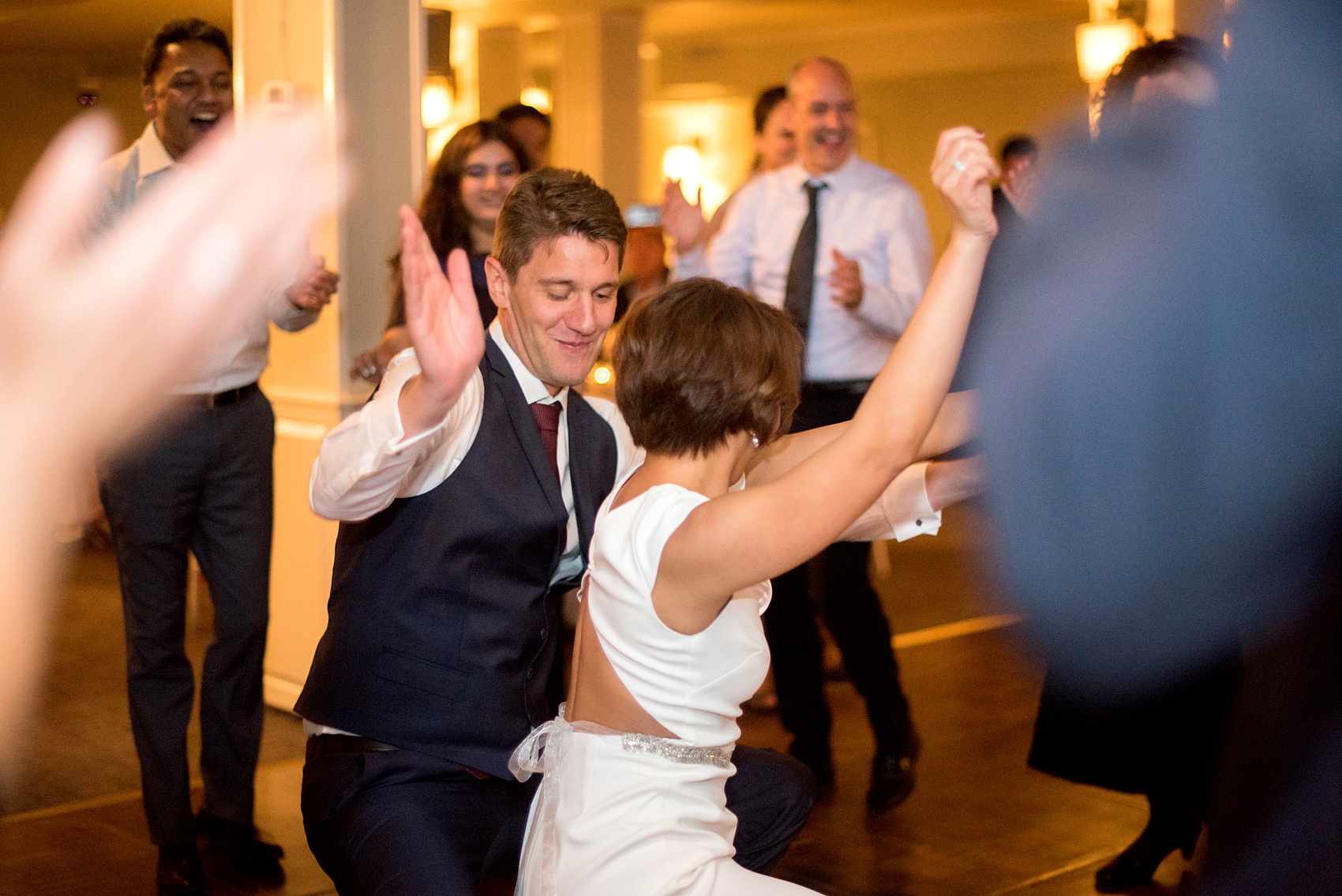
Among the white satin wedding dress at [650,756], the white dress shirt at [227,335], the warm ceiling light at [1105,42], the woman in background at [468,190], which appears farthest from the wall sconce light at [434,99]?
the warm ceiling light at [1105,42]

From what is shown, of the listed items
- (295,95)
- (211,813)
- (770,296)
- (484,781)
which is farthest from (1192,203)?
(295,95)

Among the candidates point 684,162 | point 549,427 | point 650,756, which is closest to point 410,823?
point 650,756

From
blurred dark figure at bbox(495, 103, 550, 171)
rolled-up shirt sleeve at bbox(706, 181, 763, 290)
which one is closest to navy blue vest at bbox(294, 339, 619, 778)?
rolled-up shirt sleeve at bbox(706, 181, 763, 290)

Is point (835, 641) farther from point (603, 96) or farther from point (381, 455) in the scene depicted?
point (603, 96)

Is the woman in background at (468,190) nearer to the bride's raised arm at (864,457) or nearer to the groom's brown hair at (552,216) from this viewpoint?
the groom's brown hair at (552,216)

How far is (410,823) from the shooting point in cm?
187

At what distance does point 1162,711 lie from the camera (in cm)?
279

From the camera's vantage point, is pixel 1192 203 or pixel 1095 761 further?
pixel 1095 761

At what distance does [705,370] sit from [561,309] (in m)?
0.49

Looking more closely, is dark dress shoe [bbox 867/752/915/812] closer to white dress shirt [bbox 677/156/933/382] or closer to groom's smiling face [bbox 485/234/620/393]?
white dress shirt [bbox 677/156/933/382]

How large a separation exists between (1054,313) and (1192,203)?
69 centimetres

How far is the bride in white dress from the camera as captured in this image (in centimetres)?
152

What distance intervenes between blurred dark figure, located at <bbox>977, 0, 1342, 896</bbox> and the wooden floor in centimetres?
44

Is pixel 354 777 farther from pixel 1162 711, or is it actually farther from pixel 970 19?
pixel 970 19
